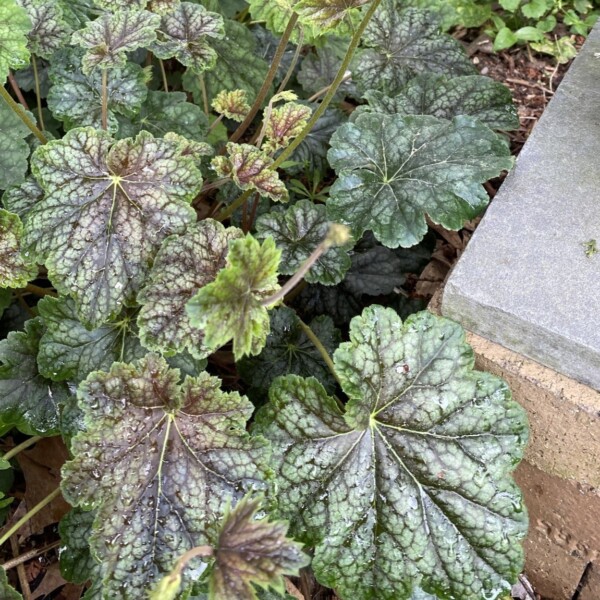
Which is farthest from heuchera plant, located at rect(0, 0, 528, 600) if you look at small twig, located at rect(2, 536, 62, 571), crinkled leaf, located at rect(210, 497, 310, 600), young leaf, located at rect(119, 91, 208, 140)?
small twig, located at rect(2, 536, 62, 571)

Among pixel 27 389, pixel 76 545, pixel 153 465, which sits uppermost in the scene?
pixel 153 465

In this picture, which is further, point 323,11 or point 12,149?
point 12,149

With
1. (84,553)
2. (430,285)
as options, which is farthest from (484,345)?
(84,553)

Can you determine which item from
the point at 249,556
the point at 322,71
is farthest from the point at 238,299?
the point at 322,71

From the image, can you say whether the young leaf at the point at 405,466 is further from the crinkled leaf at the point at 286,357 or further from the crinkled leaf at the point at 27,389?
the crinkled leaf at the point at 27,389

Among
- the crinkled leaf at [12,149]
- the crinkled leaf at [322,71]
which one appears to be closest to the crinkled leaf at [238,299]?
the crinkled leaf at [12,149]

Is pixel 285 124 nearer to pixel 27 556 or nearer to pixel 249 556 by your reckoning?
pixel 249 556
